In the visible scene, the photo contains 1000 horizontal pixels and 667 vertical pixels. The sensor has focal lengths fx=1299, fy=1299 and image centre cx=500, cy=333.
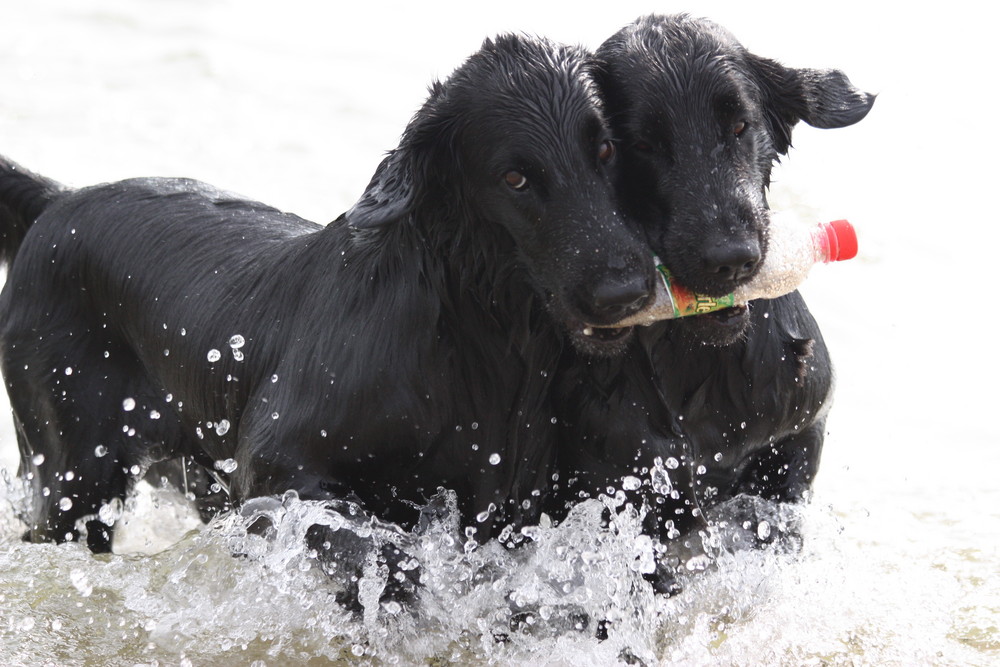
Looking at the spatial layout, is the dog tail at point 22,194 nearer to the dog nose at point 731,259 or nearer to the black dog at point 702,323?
the black dog at point 702,323

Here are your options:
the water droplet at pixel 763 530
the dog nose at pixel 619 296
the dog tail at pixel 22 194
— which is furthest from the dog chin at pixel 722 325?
the dog tail at pixel 22 194

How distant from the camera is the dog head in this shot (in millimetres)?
3051

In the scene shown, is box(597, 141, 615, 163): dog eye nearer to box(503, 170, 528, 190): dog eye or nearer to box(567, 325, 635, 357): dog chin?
box(503, 170, 528, 190): dog eye

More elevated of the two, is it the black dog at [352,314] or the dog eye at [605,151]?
the dog eye at [605,151]

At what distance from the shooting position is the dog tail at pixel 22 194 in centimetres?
455

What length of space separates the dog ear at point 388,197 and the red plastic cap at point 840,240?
44.7 inches

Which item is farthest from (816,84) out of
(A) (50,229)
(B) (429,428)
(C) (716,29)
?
(A) (50,229)

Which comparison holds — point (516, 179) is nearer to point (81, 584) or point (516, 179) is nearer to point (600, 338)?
point (600, 338)

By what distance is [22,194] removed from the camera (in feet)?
15.0

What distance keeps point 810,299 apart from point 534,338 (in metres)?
4.12

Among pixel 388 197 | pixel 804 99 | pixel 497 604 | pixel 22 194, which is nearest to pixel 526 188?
pixel 388 197

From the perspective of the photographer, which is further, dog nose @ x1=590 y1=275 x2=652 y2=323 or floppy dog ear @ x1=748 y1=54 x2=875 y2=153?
floppy dog ear @ x1=748 y1=54 x2=875 y2=153

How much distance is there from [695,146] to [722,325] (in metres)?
0.46

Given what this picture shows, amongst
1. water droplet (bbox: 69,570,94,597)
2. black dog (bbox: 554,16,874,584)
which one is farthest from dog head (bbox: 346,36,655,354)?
water droplet (bbox: 69,570,94,597)
